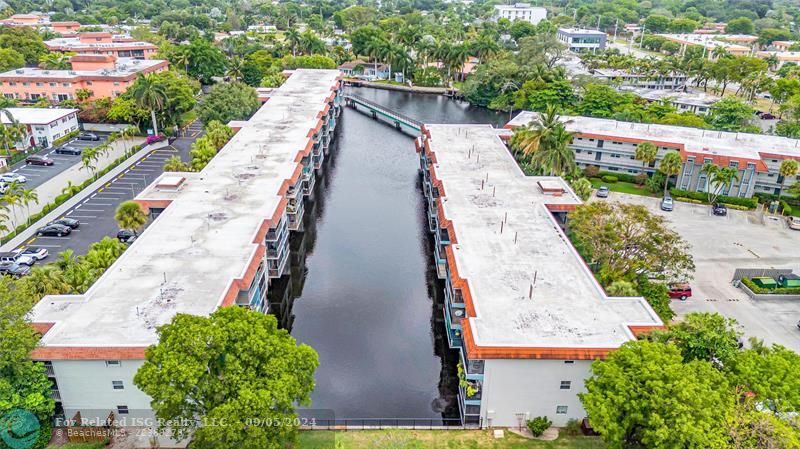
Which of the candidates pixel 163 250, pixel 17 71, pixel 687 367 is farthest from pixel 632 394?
pixel 17 71

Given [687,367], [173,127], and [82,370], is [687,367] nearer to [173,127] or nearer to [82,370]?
[82,370]

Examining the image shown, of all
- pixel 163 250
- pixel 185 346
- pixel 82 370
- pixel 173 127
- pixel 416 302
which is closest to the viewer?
pixel 185 346

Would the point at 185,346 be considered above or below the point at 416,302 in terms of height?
above

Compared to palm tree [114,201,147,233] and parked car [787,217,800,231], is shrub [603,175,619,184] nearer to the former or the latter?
parked car [787,217,800,231]

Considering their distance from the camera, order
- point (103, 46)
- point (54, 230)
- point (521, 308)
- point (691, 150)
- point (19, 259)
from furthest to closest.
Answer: point (103, 46) → point (691, 150) → point (54, 230) → point (19, 259) → point (521, 308)

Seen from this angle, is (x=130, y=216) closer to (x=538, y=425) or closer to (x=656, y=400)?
(x=538, y=425)

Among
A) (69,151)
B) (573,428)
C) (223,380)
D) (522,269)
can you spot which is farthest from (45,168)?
(573,428)

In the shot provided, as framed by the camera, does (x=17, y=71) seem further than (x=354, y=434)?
Yes
